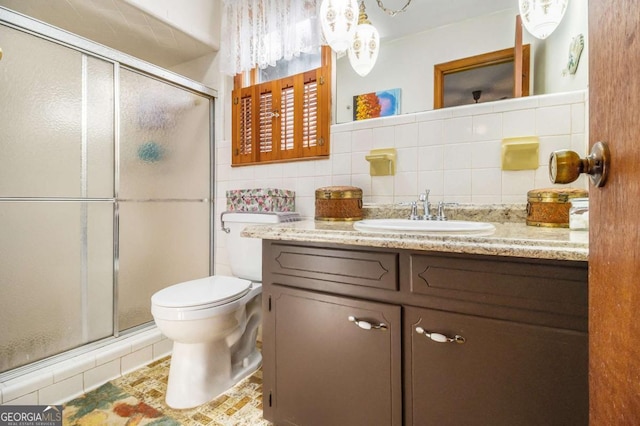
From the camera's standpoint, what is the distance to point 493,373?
82 centimetres

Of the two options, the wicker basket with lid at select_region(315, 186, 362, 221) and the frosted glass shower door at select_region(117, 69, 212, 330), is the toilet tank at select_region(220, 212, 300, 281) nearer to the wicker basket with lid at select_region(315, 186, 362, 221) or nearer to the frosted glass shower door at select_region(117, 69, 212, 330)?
the wicker basket with lid at select_region(315, 186, 362, 221)

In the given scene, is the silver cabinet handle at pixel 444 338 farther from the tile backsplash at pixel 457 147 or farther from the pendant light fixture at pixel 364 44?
the pendant light fixture at pixel 364 44

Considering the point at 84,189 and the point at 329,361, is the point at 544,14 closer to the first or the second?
the point at 329,361

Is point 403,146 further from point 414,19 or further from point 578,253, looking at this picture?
point 578,253

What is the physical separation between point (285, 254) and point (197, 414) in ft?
2.78

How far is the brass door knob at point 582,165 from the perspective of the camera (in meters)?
0.36

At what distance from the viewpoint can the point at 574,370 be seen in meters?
0.74

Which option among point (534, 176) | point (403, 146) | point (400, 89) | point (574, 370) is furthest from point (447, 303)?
point (400, 89)

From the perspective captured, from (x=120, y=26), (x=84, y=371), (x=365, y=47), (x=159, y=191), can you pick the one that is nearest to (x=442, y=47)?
(x=365, y=47)

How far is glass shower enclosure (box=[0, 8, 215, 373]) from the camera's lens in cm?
141

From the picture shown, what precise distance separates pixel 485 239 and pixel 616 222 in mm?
493

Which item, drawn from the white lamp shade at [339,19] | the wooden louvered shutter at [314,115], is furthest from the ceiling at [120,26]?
the white lamp shade at [339,19]

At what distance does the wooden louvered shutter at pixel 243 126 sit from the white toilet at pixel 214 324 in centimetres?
50

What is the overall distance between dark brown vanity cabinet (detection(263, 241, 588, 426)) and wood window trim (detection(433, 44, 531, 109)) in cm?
94
